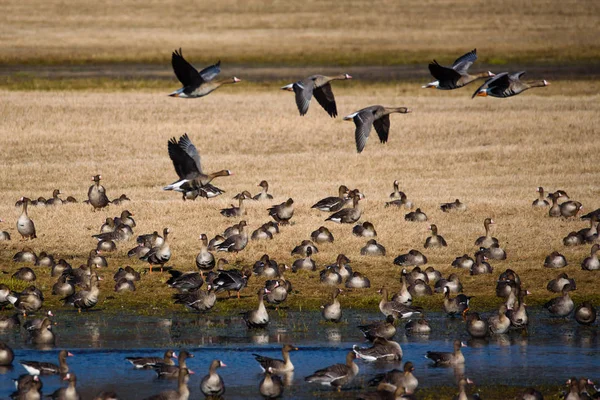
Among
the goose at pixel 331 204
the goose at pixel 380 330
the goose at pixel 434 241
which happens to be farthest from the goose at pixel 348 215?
the goose at pixel 380 330

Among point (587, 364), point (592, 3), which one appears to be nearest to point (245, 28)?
point (592, 3)

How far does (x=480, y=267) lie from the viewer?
68.7 feet

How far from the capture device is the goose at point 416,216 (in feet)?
83.5

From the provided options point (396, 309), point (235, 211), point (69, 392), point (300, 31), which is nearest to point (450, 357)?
point (396, 309)

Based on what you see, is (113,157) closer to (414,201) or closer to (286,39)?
(414,201)

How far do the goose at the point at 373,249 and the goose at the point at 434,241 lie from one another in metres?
1.11

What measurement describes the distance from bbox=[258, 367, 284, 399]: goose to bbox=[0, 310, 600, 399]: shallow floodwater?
7.4 inches

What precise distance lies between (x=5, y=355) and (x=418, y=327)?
6588 mm

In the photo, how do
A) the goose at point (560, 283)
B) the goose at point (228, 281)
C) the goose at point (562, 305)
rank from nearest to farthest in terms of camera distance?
the goose at point (562, 305) → the goose at point (228, 281) → the goose at point (560, 283)

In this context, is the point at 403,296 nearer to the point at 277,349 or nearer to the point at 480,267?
the point at 480,267

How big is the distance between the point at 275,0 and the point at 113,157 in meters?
78.2

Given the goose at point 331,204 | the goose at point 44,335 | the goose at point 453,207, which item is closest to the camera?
the goose at point 44,335

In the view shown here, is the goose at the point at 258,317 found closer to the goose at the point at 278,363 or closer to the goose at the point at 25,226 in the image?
the goose at the point at 278,363

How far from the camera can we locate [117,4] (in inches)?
4215
